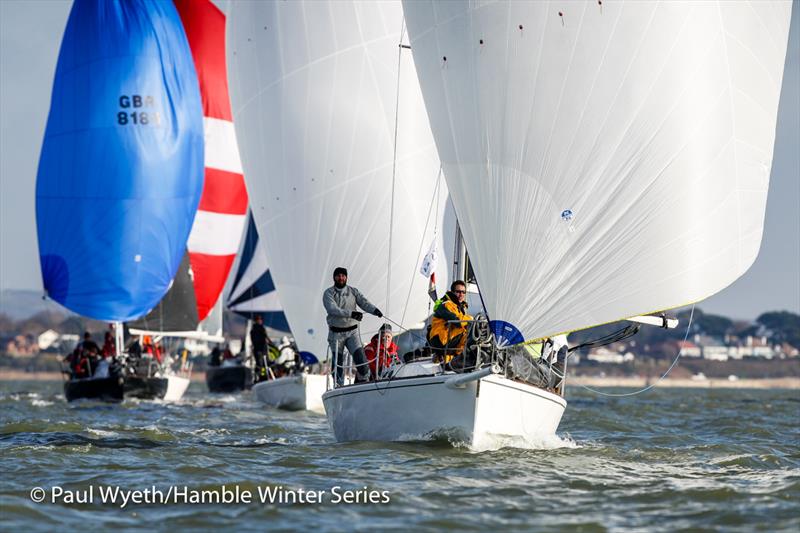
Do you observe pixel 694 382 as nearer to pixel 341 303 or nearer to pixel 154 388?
pixel 154 388

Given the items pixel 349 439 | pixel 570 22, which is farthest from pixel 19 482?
pixel 570 22

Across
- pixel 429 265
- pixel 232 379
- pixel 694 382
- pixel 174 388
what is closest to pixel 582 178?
pixel 429 265

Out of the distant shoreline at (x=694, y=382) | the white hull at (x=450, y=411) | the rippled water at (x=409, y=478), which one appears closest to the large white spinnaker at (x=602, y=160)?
the white hull at (x=450, y=411)

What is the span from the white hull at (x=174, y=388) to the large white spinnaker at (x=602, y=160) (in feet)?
53.8

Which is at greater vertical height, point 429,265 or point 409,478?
point 429,265

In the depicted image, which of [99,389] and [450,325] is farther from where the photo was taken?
[99,389]

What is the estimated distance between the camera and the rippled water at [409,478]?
8023 mm

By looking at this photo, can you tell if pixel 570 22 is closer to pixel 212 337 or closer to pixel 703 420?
pixel 703 420

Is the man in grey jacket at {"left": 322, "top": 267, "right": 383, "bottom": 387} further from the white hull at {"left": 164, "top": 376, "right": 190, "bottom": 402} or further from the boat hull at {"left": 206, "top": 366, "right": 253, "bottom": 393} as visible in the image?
the boat hull at {"left": 206, "top": 366, "right": 253, "bottom": 393}

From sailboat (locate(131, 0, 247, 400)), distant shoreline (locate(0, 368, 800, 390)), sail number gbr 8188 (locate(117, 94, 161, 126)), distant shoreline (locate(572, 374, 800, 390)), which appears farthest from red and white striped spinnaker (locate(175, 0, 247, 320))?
distant shoreline (locate(572, 374, 800, 390))

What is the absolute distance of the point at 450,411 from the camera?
11.1 meters

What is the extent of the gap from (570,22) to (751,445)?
6443mm

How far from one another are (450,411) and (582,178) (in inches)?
95.1

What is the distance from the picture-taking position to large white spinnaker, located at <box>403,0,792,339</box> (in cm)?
1110
